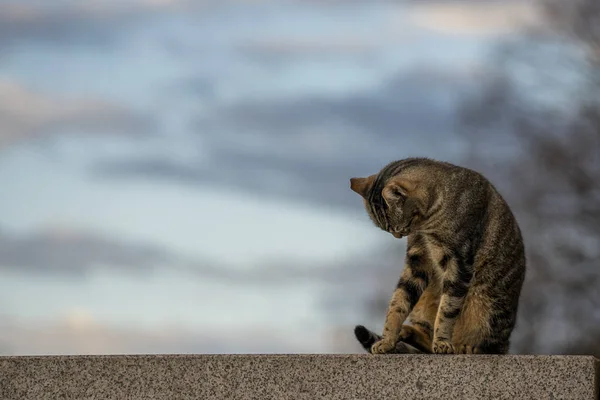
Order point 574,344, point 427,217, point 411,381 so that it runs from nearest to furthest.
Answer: point 411,381 → point 427,217 → point 574,344

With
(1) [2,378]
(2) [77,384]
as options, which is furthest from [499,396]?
(1) [2,378]

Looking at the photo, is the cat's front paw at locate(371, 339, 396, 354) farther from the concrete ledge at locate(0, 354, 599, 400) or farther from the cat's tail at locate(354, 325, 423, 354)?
the concrete ledge at locate(0, 354, 599, 400)

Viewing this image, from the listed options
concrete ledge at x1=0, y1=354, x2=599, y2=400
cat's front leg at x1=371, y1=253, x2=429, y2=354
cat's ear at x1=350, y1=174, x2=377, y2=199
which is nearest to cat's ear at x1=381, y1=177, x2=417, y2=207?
cat's ear at x1=350, y1=174, x2=377, y2=199

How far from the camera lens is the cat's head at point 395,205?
16.8 feet

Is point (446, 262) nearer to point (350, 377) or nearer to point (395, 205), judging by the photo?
point (395, 205)

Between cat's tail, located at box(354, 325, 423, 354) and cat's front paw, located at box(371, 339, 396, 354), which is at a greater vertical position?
cat's tail, located at box(354, 325, 423, 354)

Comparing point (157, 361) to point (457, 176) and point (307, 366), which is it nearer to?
point (307, 366)

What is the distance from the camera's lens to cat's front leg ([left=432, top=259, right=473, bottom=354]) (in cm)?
498

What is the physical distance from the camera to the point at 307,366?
473 cm

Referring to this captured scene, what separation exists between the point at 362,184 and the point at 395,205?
0.34m

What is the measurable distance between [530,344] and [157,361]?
5.90 metres

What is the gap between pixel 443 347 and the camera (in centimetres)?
493

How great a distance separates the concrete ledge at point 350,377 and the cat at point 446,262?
Result: 0.29m

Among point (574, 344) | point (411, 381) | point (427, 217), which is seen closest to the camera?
point (411, 381)
